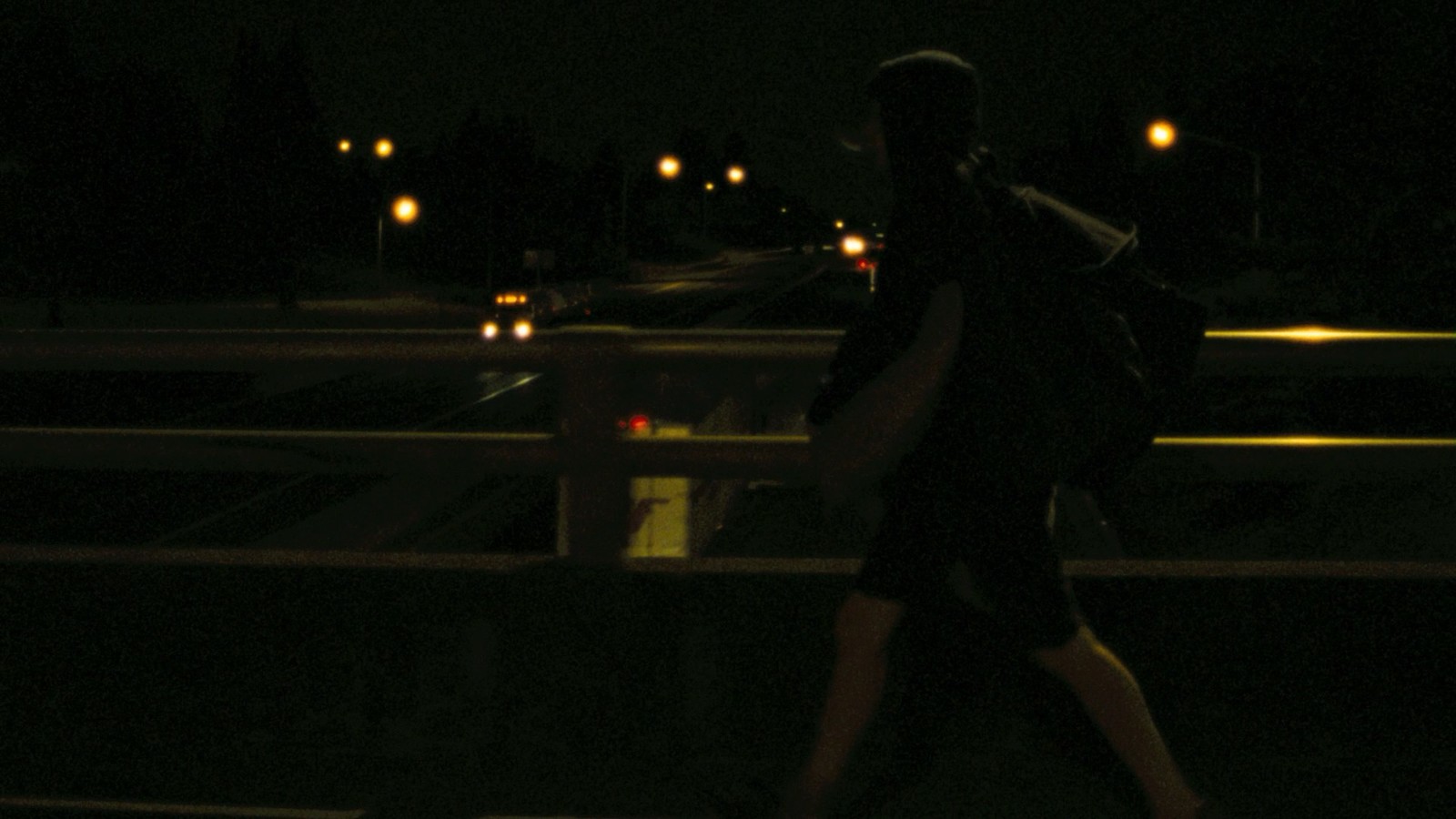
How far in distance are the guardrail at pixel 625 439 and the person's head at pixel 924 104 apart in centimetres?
166

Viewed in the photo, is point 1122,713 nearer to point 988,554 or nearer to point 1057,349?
point 988,554

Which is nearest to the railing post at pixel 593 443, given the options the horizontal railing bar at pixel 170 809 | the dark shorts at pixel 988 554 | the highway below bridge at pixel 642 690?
the highway below bridge at pixel 642 690

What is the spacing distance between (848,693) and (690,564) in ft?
4.90

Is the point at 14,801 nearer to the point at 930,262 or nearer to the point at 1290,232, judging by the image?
the point at 930,262

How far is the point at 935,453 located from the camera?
310cm

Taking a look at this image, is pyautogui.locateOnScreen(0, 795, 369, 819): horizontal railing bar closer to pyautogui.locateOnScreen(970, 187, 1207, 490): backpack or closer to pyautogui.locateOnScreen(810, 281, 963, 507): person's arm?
pyautogui.locateOnScreen(810, 281, 963, 507): person's arm

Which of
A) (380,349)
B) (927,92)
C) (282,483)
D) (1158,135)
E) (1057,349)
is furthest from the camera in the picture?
(1158,135)

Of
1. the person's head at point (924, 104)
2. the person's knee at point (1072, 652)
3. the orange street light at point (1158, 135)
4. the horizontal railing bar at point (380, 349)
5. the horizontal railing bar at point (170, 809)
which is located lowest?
the horizontal railing bar at point (170, 809)

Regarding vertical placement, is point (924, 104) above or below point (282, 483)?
above

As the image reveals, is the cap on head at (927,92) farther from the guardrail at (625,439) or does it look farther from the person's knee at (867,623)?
→ the guardrail at (625,439)

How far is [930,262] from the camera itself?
A: 2959 millimetres

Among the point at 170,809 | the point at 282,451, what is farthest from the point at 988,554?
the point at 282,451

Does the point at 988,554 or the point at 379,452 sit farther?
the point at 379,452

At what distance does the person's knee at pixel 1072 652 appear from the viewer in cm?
318
